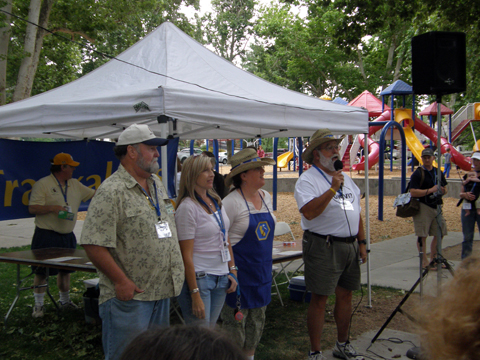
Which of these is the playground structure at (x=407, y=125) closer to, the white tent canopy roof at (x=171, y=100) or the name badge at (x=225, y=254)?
the white tent canopy roof at (x=171, y=100)

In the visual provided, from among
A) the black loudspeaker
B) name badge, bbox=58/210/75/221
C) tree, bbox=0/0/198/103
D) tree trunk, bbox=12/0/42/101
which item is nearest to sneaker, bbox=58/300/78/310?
name badge, bbox=58/210/75/221

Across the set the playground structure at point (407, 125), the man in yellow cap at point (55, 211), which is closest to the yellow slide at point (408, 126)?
the playground structure at point (407, 125)

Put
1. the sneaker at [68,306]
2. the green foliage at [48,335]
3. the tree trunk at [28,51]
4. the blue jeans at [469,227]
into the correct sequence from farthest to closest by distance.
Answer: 1. the tree trunk at [28,51]
2. the blue jeans at [469,227]
3. the sneaker at [68,306]
4. the green foliage at [48,335]

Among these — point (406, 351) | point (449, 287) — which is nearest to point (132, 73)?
point (406, 351)

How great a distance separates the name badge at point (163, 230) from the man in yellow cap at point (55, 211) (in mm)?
2596

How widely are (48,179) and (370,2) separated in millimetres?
8340

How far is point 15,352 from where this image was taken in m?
4.15

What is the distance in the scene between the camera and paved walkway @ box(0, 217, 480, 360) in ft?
14.1

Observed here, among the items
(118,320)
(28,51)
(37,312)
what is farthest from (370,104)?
(118,320)

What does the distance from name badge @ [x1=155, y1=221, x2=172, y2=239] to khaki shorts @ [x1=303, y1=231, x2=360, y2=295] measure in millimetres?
1478

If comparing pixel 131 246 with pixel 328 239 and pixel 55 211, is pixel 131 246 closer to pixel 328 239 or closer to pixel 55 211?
pixel 328 239

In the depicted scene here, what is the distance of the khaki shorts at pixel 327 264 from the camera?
3758 millimetres

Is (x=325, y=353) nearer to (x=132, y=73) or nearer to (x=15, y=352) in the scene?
(x=15, y=352)

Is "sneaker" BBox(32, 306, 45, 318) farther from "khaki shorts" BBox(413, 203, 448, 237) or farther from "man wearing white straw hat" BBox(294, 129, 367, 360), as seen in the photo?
"khaki shorts" BBox(413, 203, 448, 237)
